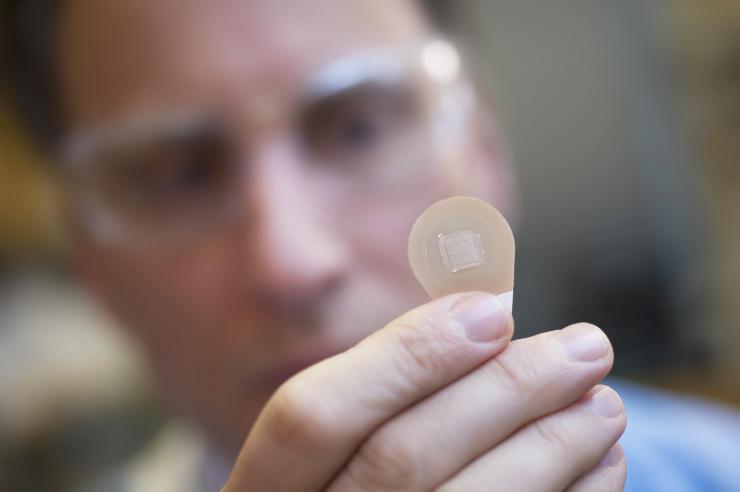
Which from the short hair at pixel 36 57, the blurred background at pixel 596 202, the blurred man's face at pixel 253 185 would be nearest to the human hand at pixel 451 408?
the blurred man's face at pixel 253 185

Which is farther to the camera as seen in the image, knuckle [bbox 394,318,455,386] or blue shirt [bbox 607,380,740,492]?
blue shirt [bbox 607,380,740,492]

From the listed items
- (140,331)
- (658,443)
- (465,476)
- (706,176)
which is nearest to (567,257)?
(706,176)

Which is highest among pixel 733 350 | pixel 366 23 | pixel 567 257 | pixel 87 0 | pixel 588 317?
pixel 87 0

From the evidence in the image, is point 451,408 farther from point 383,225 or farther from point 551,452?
point 383,225

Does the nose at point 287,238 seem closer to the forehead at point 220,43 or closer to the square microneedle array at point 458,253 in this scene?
the forehead at point 220,43

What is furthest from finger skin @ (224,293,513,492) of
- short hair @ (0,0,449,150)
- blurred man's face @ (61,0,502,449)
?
short hair @ (0,0,449,150)

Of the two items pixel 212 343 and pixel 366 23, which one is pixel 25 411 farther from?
pixel 366 23

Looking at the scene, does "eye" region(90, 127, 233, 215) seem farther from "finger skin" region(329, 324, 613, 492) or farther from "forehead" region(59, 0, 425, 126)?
"finger skin" region(329, 324, 613, 492)
